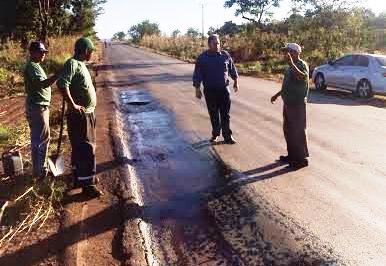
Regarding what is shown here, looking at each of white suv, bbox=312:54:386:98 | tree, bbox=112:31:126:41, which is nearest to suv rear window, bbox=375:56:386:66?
white suv, bbox=312:54:386:98

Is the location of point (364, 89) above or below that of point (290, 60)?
below

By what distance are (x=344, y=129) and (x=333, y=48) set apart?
18.5 m

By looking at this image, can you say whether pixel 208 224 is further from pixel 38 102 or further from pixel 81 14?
pixel 81 14

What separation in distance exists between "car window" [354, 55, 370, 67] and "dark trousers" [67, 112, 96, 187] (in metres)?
12.8

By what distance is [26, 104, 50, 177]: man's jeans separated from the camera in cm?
672

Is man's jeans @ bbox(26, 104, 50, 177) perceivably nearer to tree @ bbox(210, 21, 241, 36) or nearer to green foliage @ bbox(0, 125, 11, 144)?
green foliage @ bbox(0, 125, 11, 144)

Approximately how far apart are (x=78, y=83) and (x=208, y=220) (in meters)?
2.26

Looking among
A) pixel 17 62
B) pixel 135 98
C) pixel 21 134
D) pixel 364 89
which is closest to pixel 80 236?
pixel 21 134

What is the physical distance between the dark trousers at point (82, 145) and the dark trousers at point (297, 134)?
10.1ft

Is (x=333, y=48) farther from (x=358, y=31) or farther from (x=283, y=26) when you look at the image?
(x=283, y=26)

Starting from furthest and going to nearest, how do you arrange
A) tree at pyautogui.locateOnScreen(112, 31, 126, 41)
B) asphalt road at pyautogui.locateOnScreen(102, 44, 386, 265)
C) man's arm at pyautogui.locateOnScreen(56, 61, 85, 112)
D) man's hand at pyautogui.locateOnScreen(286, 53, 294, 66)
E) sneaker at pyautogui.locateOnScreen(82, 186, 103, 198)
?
tree at pyautogui.locateOnScreen(112, 31, 126, 41) → man's hand at pyautogui.locateOnScreen(286, 53, 294, 66) → sneaker at pyautogui.locateOnScreen(82, 186, 103, 198) → man's arm at pyautogui.locateOnScreen(56, 61, 85, 112) → asphalt road at pyautogui.locateOnScreen(102, 44, 386, 265)

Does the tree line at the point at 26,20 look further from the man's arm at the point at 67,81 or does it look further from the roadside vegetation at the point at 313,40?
the man's arm at the point at 67,81

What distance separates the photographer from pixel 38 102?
6.67 m

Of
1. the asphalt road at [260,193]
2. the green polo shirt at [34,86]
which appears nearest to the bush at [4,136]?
the asphalt road at [260,193]
